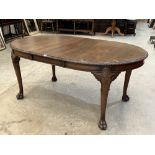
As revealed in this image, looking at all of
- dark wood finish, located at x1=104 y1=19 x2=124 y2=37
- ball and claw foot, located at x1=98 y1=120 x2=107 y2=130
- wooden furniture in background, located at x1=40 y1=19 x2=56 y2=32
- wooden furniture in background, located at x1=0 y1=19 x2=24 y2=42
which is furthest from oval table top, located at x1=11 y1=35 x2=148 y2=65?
wooden furniture in background, located at x1=40 y1=19 x2=56 y2=32

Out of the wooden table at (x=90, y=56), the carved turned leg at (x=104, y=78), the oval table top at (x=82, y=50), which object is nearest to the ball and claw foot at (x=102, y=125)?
the wooden table at (x=90, y=56)

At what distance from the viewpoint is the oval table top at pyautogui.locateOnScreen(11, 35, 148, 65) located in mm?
1634

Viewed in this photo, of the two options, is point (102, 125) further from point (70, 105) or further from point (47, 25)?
point (47, 25)

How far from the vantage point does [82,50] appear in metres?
1.89

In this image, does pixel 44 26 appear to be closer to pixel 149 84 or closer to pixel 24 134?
pixel 149 84

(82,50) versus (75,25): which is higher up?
(82,50)

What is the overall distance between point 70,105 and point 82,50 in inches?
25.4

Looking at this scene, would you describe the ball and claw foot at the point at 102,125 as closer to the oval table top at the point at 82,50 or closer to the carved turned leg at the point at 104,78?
the carved turned leg at the point at 104,78

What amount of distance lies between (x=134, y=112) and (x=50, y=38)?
127 centimetres

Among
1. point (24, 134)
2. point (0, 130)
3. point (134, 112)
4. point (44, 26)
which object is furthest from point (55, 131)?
point (44, 26)

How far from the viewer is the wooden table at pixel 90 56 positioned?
5.27 feet

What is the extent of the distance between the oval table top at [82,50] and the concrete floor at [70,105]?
623 mm

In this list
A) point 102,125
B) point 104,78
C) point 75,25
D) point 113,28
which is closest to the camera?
point 104,78

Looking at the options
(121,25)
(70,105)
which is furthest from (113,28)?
(70,105)
